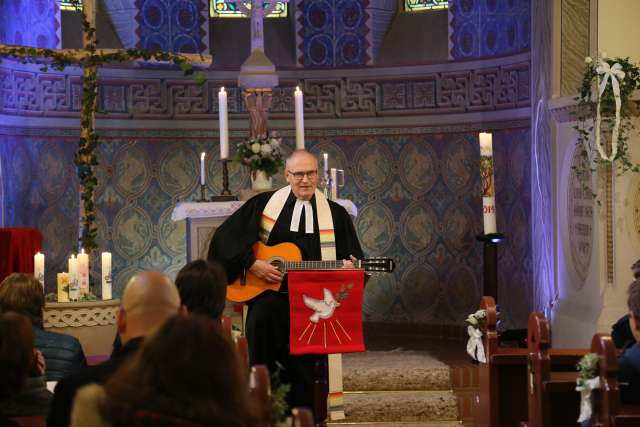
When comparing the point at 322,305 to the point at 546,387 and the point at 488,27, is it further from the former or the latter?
the point at 488,27

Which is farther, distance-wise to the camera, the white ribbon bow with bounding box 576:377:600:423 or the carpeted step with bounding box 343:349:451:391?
the carpeted step with bounding box 343:349:451:391

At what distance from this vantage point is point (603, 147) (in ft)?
23.4

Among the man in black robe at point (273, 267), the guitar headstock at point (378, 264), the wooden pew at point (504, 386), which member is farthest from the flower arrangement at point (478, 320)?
the man in black robe at point (273, 267)

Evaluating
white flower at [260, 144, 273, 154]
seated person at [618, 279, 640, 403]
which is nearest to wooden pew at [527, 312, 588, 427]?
seated person at [618, 279, 640, 403]

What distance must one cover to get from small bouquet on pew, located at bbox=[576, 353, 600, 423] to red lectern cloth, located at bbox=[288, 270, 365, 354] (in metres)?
2.38

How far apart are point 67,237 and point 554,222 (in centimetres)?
447

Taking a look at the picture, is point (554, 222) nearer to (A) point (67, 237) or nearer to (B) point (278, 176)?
(B) point (278, 176)

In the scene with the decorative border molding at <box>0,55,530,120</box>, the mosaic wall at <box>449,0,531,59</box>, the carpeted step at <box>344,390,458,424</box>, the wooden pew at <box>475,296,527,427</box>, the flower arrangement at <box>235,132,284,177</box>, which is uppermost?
the mosaic wall at <box>449,0,531,59</box>

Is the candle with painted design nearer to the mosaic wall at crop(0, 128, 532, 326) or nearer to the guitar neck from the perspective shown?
the guitar neck

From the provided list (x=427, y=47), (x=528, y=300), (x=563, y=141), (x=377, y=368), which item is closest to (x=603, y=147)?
(x=563, y=141)

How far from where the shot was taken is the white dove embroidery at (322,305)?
661 cm

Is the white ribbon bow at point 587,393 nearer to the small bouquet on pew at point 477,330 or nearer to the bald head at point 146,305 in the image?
the bald head at point 146,305

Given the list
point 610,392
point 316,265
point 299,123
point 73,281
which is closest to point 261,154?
point 299,123

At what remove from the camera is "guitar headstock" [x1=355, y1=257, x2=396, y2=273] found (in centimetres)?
645
